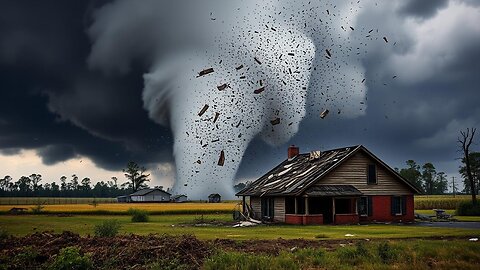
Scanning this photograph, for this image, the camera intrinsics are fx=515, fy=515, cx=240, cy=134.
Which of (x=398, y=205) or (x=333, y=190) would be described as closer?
(x=333, y=190)

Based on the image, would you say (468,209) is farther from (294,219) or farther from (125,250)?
(125,250)

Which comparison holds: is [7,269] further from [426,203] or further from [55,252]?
[426,203]

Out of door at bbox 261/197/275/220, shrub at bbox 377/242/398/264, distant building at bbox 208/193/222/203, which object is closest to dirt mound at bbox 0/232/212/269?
shrub at bbox 377/242/398/264

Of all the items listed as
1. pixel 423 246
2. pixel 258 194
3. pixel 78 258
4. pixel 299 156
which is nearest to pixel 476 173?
pixel 299 156

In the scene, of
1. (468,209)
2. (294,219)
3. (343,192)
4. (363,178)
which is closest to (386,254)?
(343,192)

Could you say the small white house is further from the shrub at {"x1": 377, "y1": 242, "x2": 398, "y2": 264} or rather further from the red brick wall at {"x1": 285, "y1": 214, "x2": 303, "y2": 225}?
the shrub at {"x1": 377, "y1": 242, "x2": 398, "y2": 264}

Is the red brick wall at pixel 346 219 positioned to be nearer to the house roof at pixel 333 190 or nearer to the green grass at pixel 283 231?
the house roof at pixel 333 190
